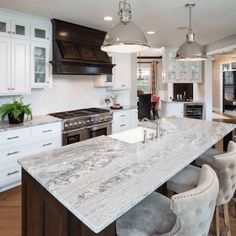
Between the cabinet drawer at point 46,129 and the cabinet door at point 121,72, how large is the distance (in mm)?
2011

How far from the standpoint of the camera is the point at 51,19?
402 cm

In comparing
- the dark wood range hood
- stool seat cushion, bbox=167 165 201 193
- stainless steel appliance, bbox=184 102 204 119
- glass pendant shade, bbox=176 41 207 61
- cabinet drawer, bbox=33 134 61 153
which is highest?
the dark wood range hood

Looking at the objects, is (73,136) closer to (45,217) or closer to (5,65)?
(5,65)

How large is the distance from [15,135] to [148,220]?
2.47 meters

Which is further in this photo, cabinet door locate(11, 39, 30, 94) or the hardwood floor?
cabinet door locate(11, 39, 30, 94)

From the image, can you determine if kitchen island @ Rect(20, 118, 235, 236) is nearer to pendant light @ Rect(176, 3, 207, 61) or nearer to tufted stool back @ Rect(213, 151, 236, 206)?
tufted stool back @ Rect(213, 151, 236, 206)

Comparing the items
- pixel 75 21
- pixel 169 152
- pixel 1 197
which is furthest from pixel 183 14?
pixel 1 197

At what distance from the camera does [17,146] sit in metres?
3.35

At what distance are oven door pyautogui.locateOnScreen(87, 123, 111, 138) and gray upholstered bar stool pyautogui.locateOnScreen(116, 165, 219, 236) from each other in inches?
109

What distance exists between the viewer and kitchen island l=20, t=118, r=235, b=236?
1217 mm

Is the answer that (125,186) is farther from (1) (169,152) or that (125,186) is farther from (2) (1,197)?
(2) (1,197)

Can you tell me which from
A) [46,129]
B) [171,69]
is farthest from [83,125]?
[171,69]

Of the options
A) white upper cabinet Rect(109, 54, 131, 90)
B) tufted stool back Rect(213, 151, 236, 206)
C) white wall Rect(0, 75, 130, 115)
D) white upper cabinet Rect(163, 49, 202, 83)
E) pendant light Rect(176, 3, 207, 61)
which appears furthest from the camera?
white upper cabinet Rect(163, 49, 202, 83)

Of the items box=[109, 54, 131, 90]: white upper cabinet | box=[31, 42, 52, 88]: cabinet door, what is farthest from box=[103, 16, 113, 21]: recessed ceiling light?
box=[109, 54, 131, 90]: white upper cabinet
